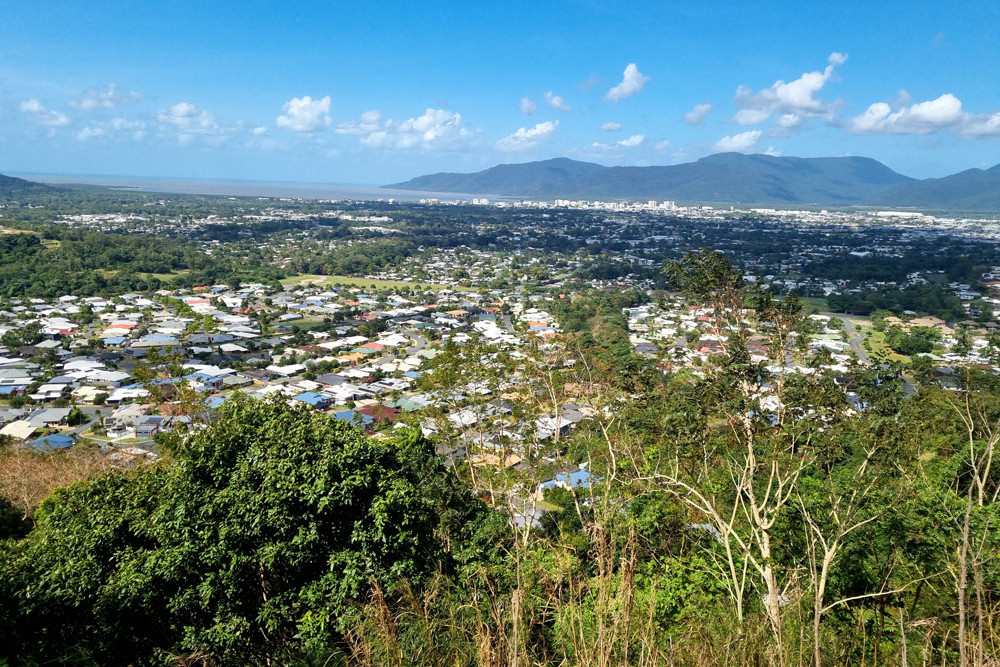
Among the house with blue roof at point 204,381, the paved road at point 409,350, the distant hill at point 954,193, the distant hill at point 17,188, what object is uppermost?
the distant hill at point 954,193

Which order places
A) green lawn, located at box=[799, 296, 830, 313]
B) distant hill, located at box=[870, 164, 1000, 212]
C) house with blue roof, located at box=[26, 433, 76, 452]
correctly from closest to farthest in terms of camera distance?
1. house with blue roof, located at box=[26, 433, 76, 452]
2. green lawn, located at box=[799, 296, 830, 313]
3. distant hill, located at box=[870, 164, 1000, 212]

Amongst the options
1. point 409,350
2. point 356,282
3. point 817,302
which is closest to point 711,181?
point 817,302

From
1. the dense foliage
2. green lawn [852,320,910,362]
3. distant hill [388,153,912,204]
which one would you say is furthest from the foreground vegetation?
distant hill [388,153,912,204]

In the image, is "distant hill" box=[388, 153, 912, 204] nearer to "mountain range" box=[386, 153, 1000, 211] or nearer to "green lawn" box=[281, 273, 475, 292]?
"mountain range" box=[386, 153, 1000, 211]

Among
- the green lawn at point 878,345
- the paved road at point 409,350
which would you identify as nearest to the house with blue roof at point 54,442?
the paved road at point 409,350

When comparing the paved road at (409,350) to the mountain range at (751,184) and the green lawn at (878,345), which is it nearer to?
the green lawn at (878,345)

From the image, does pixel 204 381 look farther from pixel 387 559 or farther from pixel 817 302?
pixel 817 302

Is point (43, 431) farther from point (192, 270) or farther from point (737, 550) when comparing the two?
point (192, 270)

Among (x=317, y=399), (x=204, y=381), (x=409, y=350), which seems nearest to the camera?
(x=317, y=399)
